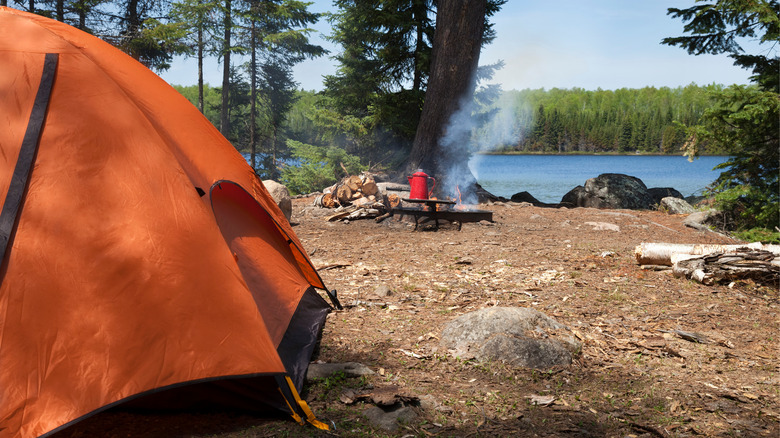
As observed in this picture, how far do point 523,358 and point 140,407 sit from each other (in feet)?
8.85

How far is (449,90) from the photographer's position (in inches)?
473

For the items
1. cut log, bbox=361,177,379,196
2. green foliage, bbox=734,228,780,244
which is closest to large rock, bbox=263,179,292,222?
cut log, bbox=361,177,379,196

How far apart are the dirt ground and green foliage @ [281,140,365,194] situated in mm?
9386

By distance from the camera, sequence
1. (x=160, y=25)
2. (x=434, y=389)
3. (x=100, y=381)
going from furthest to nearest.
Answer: (x=160, y=25)
(x=434, y=389)
(x=100, y=381)

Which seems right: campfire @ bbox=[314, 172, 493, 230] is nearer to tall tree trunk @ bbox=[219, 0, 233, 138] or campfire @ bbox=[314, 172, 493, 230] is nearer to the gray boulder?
the gray boulder

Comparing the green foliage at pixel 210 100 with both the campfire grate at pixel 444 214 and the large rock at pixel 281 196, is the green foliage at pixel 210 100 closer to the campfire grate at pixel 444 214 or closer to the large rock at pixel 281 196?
the large rock at pixel 281 196

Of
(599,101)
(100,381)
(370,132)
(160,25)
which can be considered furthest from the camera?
(599,101)

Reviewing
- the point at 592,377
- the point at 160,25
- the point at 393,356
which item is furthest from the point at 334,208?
the point at 160,25

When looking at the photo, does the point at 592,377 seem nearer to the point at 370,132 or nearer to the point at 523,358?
the point at 523,358

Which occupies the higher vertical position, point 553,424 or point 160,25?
point 160,25

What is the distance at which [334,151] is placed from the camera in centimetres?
1741

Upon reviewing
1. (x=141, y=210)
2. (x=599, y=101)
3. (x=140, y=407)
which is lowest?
(x=140, y=407)

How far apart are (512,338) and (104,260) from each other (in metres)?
2.95

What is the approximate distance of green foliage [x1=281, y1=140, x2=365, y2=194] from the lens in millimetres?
17312
